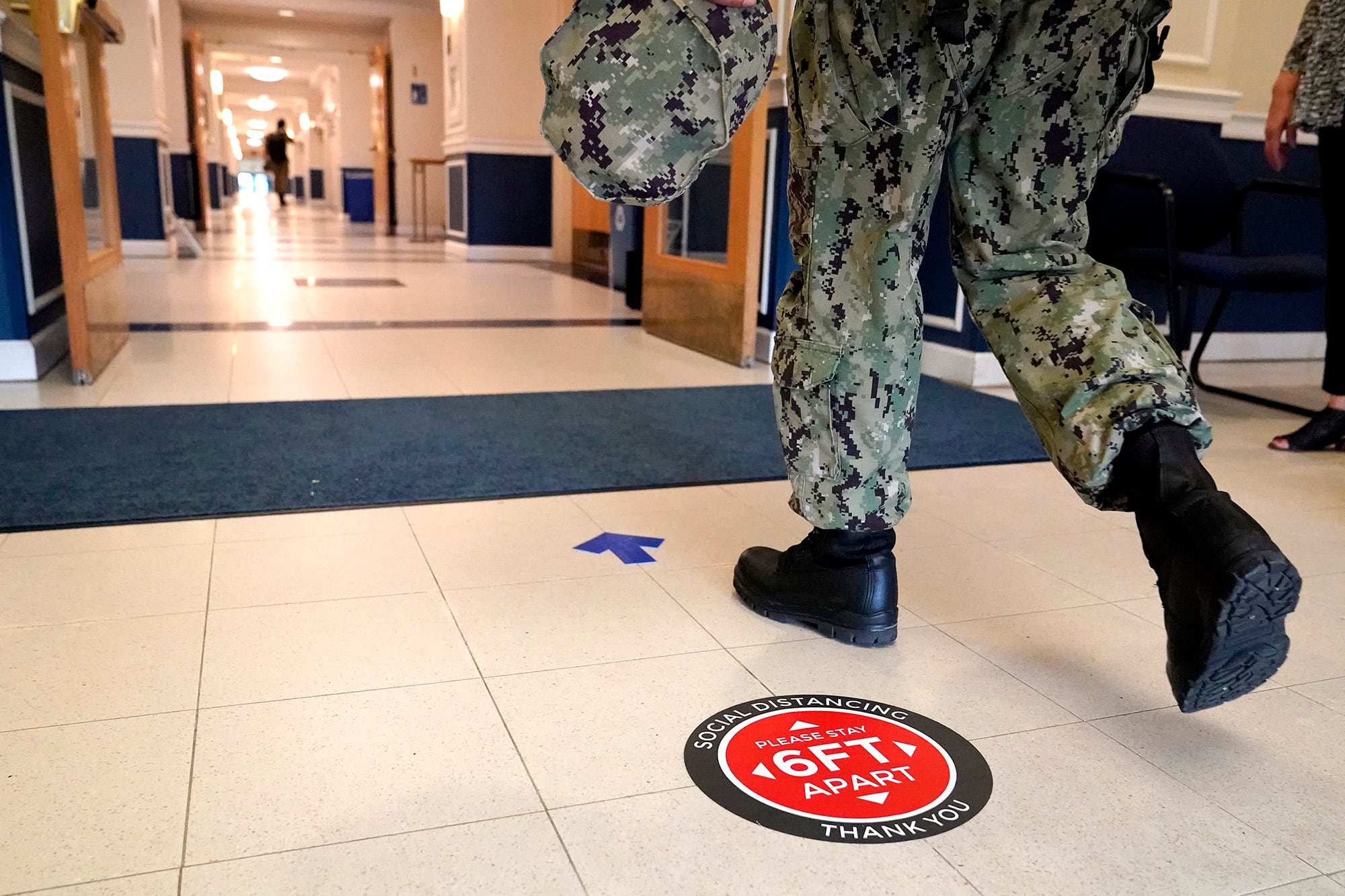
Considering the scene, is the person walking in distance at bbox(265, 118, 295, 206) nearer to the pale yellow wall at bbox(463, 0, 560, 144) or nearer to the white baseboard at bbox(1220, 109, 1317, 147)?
the pale yellow wall at bbox(463, 0, 560, 144)

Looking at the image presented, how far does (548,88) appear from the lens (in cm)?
87

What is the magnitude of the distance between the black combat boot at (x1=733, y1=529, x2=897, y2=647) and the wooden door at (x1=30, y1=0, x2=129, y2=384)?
215 centimetres

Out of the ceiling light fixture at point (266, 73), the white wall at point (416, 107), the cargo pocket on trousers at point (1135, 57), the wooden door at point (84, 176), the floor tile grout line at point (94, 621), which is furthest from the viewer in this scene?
the ceiling light fixture at point (266, 73)

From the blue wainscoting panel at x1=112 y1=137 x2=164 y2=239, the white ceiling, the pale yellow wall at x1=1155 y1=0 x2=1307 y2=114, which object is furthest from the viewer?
the white ceiling

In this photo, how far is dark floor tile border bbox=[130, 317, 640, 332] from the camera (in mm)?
3713

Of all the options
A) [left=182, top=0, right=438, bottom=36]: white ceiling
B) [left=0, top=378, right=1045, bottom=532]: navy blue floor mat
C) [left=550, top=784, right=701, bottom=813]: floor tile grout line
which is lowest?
[left=550, top=784, right=701, bottom=813]: floor tile grout line

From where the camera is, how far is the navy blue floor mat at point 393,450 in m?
1.76

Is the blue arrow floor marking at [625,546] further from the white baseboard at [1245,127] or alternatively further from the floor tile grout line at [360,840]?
the white baseboard at [1245,127]

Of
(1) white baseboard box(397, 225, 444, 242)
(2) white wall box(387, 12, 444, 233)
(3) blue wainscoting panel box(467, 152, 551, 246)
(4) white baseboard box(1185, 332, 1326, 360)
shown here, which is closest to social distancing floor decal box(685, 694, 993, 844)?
(4) white baseboard box(1185, 332, 1326, 360)

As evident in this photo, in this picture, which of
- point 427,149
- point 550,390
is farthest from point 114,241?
point 427,149

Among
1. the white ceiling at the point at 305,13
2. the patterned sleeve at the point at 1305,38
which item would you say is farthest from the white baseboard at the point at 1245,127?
the white ceiling at the point at 305,13

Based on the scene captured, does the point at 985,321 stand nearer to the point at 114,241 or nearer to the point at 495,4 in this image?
the point at 114,241

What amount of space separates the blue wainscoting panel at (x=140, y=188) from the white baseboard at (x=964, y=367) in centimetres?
604

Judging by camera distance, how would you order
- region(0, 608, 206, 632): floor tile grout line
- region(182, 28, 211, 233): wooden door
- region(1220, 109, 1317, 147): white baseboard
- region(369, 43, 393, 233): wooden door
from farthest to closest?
region(369, 43, 393, 233): wooden door → region(182, 28, 211, 233): wooden door → region(1220, 109, 1317, 147): white baseboard → region(0, 608, 206, 632): floor tile grout line
